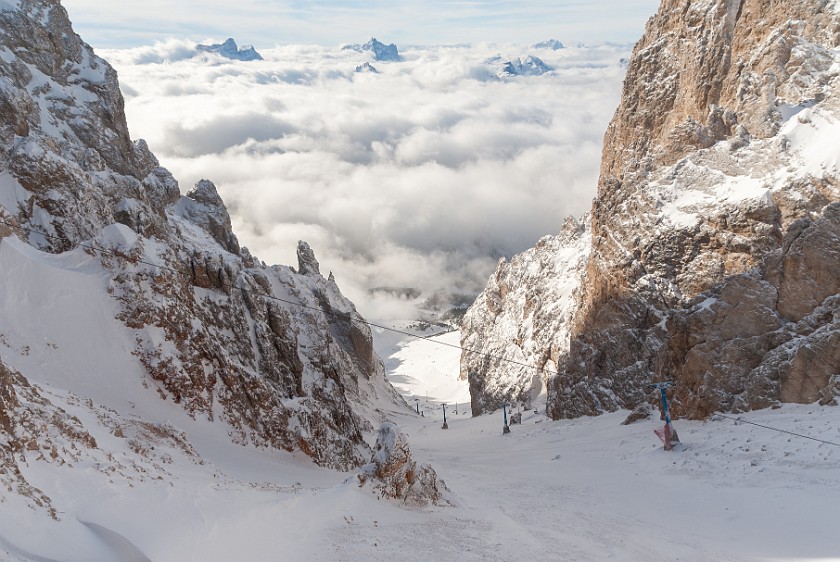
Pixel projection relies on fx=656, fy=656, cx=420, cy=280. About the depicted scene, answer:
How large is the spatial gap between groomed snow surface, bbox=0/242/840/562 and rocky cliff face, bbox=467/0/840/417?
420 cm

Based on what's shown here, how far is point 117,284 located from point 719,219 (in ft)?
108

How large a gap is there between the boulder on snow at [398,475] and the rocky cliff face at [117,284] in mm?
8229

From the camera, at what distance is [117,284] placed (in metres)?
29.4

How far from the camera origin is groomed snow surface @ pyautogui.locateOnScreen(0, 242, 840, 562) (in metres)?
13.3

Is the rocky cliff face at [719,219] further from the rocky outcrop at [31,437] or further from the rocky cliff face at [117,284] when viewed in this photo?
the rocky outcrop at [31,437]

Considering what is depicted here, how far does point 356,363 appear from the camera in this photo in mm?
87938

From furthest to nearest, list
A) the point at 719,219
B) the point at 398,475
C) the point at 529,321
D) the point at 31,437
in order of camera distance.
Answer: the point at 529,321, the point at 719,219, the point at 398,475, the point at 31,437

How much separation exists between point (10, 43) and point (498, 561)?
156 ft

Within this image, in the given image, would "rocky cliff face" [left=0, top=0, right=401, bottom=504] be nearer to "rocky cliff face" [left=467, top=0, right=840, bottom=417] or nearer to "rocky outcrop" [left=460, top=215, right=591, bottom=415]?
"rocky cliff face" [left=467, top=0, right=840, bottom=417]

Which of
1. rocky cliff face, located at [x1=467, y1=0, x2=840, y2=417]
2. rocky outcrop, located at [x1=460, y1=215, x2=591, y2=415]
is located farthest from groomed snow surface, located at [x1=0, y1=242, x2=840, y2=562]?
rocky outcrop, located at [x1=460, y1=215, x2=591, y2=415]

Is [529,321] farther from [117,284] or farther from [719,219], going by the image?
[117,284]

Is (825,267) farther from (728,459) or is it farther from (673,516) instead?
(673,516)

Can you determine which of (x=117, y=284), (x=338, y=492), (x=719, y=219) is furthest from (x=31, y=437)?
(x=719, y=219)

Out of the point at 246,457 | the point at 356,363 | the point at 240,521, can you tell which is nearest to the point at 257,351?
the point at 246,457
